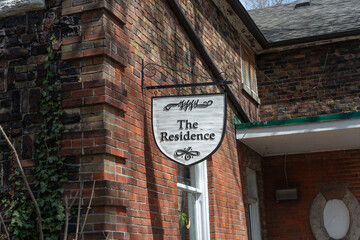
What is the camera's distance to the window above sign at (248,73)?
34.1ft

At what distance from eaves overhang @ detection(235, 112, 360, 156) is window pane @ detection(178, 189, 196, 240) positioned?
229 cm

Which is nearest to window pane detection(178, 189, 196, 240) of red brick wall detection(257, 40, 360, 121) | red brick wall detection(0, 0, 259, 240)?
red brick wall detection(0, 0, 259, 240)

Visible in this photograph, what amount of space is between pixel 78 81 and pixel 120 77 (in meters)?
0.47

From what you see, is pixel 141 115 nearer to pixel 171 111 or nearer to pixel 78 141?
pixel 171 111

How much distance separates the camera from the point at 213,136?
5121mm

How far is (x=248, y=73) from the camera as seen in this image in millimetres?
10875

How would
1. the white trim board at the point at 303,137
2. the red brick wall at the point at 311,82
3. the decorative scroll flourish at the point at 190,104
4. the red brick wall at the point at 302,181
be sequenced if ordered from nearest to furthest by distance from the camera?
the decorative scroll flourish at the point at 190,104 < the white trim board at the point at 303,137 < the red brick wall at the point at 302,181 < the red brick wall at the point at 311,82

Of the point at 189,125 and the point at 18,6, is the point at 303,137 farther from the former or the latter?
the point at 18,6

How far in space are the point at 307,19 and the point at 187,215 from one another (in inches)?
309

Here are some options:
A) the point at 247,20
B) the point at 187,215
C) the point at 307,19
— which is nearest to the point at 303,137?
the point at 247,20

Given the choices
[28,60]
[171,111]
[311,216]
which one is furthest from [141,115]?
[311,216]

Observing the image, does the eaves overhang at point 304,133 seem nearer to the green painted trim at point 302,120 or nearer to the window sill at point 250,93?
the green painted trim at point 302,120

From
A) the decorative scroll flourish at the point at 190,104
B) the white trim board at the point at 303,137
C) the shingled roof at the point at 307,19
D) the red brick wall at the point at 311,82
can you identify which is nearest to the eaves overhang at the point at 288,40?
the shingled roof at the point at 307,19

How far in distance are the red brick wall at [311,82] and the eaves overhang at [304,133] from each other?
3.43 ft
